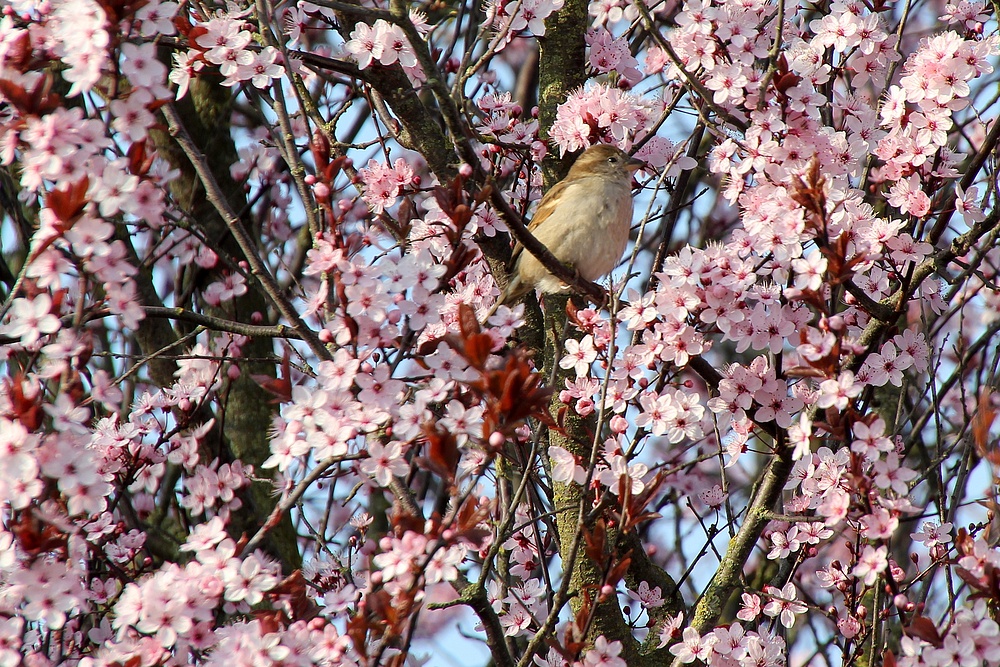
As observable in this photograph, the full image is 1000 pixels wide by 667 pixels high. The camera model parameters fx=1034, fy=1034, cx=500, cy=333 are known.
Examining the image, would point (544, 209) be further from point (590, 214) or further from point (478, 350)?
point (478, 350)

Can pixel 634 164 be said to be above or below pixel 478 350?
above

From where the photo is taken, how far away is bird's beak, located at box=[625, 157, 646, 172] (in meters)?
4.79

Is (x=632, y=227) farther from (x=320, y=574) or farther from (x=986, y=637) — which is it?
(x=986, y=637)

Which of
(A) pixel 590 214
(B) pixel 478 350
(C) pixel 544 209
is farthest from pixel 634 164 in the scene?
(B) pixel 478 350

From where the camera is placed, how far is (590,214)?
5.24m

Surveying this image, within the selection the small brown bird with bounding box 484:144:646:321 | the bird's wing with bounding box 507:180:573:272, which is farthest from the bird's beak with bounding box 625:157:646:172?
the bird's wing with bounding box 507:180:573:272

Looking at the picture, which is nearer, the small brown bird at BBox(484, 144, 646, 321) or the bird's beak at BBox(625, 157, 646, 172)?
the bird's beak at BBox(625, 157, 646, 172)

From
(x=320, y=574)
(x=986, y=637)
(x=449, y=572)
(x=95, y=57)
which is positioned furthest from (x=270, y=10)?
(x=986, y=637)

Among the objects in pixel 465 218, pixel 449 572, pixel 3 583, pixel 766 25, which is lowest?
pixel 3 583

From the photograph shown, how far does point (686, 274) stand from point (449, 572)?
1.31m

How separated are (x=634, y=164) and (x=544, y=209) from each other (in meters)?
0.51

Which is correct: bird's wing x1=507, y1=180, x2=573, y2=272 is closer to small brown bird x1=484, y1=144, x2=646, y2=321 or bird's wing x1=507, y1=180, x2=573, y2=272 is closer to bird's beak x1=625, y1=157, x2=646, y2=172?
small brown bird x1=484, y1=144, x2=646, y2=321

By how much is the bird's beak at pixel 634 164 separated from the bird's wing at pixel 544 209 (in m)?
0.31

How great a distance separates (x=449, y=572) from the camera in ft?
8.70
